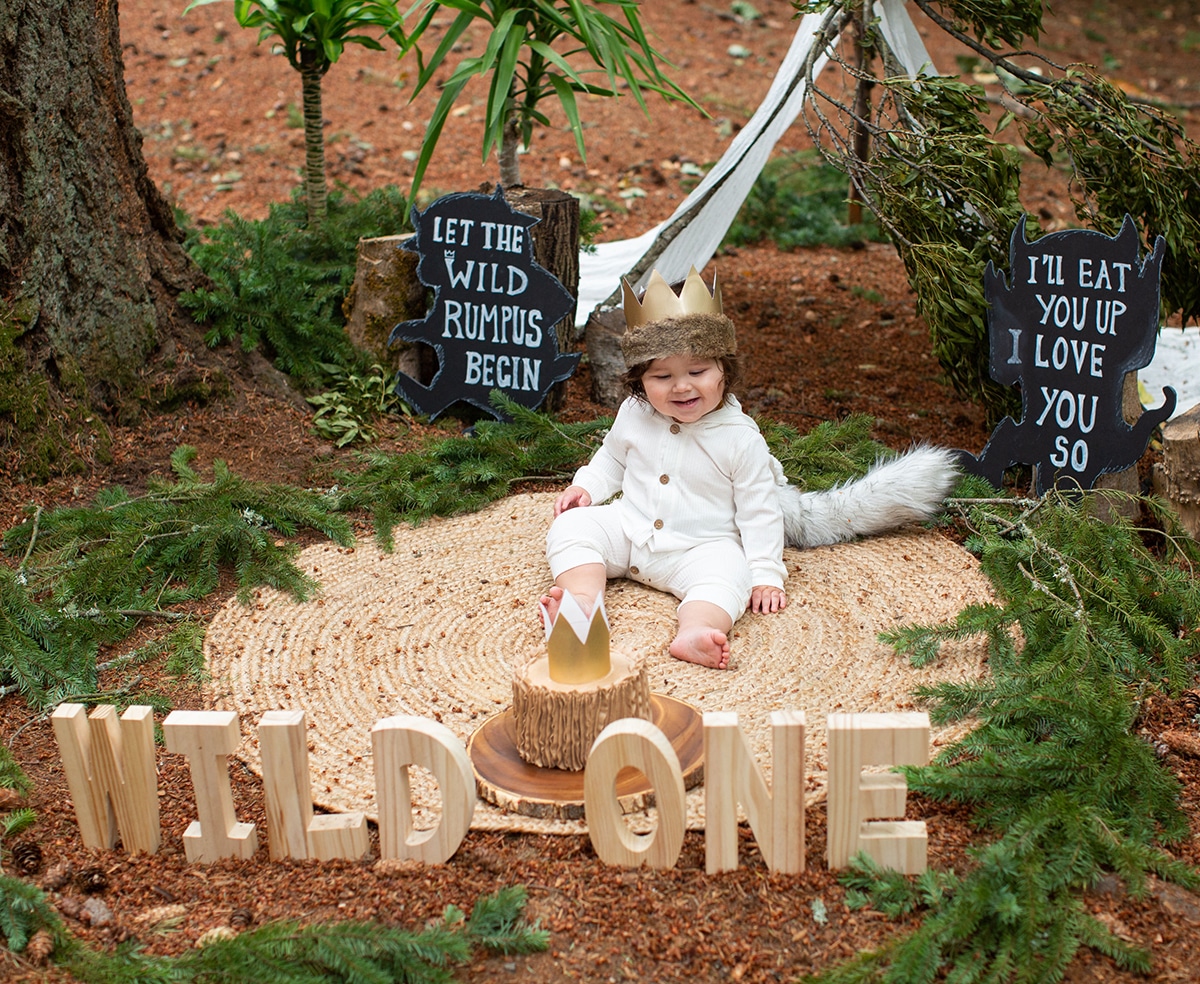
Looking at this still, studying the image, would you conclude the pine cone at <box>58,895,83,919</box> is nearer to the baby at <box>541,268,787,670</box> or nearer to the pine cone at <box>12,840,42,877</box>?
the pine cone at <box>12,840,42,877</box>

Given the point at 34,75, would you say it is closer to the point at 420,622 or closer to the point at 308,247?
the point at 308,247

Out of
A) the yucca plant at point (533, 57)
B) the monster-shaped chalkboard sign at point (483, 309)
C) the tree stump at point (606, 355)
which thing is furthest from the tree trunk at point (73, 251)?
the tree stump at point (606, 355)

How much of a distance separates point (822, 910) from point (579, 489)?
150cm

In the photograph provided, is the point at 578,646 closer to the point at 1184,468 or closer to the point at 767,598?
the point at 767,598

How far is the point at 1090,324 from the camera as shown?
3.22 metres

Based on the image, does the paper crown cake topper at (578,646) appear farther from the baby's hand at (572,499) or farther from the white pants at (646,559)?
the baby's hand at (572,499)

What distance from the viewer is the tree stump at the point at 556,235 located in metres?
4.02

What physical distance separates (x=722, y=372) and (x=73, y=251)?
211 cm

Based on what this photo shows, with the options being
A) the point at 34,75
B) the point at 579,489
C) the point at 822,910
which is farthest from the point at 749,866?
the point at 34,75

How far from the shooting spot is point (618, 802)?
197cm

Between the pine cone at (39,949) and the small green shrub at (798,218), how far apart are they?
4952mm

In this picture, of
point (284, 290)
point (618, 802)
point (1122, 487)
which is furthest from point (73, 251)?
point (1122, 487)

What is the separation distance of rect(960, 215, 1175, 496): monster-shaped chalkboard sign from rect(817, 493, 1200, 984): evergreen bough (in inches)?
11.1

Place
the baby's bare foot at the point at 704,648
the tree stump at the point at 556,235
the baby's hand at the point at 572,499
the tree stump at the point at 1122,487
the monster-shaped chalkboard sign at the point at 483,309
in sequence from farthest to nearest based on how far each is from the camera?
the tree stump at the point at 556,235
the monster-shaped chalkboard sign at the point at 483,309
the tree stump at the point at 1122,487
the baby's hand at the point at 572,499
the baby's bare foot at the point at 704,648
